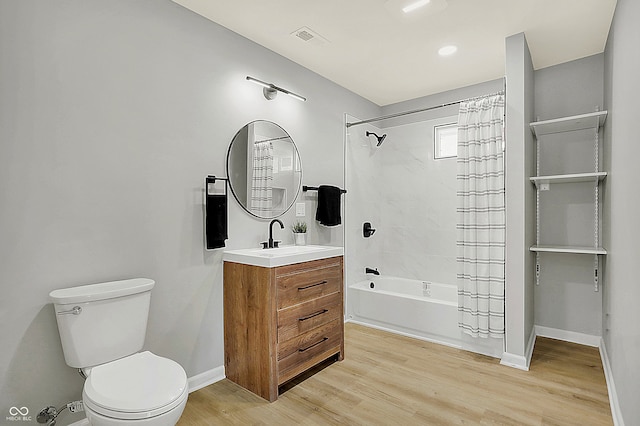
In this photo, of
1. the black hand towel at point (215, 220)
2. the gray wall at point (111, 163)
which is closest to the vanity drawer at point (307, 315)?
the gray wall at point (111, 163)

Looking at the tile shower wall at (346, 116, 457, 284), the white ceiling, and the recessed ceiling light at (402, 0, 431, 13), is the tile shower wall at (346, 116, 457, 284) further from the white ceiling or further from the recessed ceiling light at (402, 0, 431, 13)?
the recessed ceiling light at (402, 0, 431, 13)

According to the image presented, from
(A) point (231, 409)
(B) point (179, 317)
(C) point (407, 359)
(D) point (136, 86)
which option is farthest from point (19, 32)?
(C) point (407, 359)

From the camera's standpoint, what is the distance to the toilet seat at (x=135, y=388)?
4.43 ft

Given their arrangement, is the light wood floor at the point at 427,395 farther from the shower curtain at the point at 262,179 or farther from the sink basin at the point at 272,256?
the shower curtain at the point at 262,179

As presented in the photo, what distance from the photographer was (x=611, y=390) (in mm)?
2182

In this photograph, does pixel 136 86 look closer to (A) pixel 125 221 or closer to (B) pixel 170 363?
(A) pixel 125 221

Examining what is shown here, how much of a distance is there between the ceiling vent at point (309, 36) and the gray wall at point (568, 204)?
2.19 m


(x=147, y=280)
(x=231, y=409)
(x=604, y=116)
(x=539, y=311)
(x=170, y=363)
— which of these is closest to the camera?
(x=170, y=363)

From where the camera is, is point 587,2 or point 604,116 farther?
point 604,116

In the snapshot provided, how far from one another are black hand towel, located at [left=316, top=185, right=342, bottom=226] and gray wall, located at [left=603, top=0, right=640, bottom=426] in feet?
7.01

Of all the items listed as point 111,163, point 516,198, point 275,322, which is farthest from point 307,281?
point 516,198

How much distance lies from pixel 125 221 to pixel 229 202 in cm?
74

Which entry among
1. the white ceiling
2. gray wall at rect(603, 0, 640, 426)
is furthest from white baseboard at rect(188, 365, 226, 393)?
the white ceiling

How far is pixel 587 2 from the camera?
222cm
